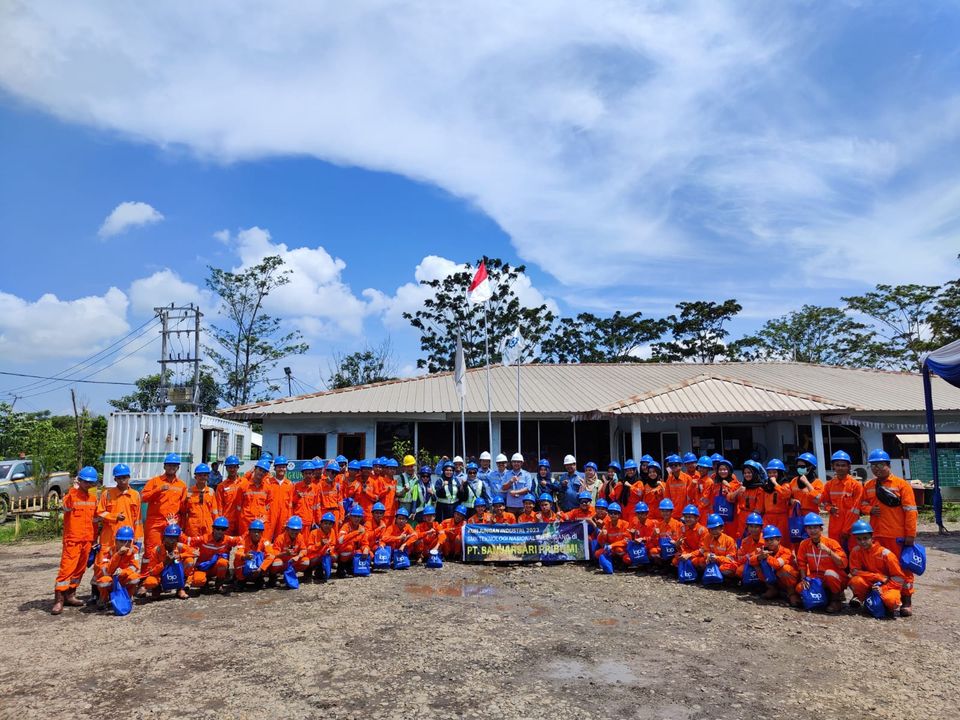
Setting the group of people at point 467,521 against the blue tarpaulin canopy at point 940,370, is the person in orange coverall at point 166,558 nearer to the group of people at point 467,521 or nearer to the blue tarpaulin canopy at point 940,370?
the group of people at point 467,521

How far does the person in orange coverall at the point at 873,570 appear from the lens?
661 centimetres

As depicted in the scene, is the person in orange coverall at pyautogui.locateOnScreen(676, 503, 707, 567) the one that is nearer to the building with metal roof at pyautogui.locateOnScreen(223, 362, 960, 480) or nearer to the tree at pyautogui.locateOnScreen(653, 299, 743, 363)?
the building with metal roof at pyautogui.locateOnScreen(223, 362, 960, 480)

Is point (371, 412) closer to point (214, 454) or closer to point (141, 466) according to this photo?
point (214, 454)

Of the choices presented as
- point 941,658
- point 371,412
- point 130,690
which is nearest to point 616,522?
point 941,658

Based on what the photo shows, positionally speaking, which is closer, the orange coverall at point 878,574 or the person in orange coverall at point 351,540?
the orange coverall at point 878,574

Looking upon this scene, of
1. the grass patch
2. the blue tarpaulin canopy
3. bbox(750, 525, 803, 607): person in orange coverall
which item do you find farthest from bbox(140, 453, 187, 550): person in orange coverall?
the blue tarpaulin canopy

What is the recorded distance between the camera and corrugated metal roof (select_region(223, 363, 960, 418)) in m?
17.4

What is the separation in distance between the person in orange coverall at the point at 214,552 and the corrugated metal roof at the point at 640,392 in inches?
380

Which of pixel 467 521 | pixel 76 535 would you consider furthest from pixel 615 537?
pixel 76 535

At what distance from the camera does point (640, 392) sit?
20.6 m

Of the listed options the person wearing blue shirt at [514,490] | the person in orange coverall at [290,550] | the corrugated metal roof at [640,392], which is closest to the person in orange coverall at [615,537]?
the person wearing blue shirt at [514,490]

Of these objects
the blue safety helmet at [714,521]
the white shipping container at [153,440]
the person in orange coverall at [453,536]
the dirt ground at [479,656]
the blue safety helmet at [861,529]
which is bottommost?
the dirt ground at [479,656]

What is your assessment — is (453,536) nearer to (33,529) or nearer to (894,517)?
(894,517)

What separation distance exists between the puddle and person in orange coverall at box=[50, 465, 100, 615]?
3.75 metres
